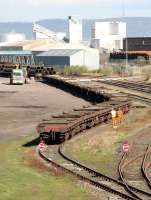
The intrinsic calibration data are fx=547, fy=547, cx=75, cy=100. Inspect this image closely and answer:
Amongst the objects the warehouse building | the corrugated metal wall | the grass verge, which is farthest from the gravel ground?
the corrugated metal wall

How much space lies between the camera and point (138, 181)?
68.0ft

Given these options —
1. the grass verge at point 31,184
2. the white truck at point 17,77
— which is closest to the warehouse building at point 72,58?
the white truck at point 17,77

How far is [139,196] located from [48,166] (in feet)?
24.3

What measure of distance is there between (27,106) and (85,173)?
106ft

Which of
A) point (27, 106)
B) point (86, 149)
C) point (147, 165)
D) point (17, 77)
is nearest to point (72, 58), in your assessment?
point (17, 77)

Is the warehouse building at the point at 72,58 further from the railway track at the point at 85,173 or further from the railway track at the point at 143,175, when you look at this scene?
the railway track at the point at 143,175

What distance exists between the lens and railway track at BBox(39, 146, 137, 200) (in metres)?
19.5

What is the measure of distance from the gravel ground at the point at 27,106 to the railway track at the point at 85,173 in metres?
8.56

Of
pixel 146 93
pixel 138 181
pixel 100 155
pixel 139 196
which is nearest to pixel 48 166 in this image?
pixel 100 155

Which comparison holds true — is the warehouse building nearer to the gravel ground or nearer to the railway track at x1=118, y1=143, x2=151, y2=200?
the gravel ground

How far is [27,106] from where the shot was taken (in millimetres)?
54500

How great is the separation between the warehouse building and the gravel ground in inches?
2550

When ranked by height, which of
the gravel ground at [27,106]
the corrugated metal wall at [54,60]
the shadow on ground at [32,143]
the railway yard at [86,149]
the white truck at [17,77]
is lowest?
the gravel ground at [27,106]

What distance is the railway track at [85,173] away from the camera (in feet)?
64.1
